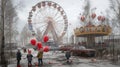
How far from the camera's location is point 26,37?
140 metres

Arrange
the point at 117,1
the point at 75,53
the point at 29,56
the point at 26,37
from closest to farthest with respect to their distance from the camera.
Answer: the point at 29,56
the point at 117,1
the point at 75,53
the point at 26,37

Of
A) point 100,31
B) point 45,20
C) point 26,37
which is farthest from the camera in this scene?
point 26,37

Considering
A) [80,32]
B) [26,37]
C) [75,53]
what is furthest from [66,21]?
[26,37]

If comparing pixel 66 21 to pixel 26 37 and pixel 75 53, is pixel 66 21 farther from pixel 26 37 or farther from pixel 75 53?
pixel 26 37

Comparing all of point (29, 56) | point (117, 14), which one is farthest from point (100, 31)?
point (29, 56)

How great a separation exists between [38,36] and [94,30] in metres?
16.8

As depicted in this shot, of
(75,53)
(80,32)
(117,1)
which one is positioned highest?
(117,1)

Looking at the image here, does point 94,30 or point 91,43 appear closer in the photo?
point 94,30

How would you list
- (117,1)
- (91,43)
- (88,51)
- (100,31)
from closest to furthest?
(88,51)
(117,1)
(100,31)
(91,43)

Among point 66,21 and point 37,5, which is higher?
point 37,5

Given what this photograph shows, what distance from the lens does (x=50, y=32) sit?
63406 millimetres

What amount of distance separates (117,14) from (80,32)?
11650 mm

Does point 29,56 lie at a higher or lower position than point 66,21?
lower

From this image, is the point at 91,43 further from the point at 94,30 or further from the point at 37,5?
the point at 37,5
